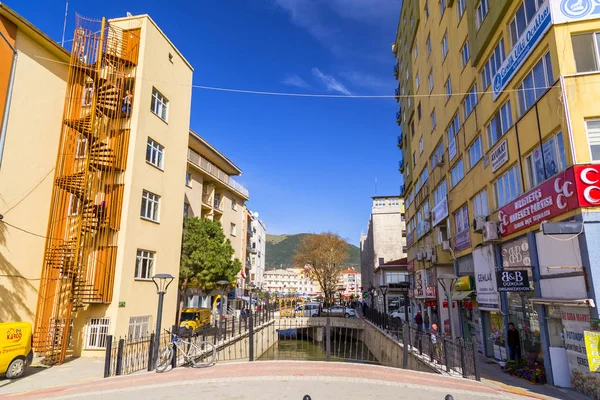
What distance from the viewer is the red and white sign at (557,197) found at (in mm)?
10008

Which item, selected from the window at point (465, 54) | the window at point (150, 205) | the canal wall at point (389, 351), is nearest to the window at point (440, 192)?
the window at point (465, 54)

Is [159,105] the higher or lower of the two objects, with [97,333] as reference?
higher

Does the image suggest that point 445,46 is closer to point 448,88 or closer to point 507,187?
point 448,88

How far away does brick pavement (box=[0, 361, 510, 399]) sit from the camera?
402 inches

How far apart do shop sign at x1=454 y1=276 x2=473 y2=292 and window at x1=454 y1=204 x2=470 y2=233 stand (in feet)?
8.07

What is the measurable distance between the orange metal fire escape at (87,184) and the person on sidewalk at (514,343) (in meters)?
16.5

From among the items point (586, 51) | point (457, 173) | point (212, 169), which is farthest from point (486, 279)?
point (212, 169)

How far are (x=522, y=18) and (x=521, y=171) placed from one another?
528cm

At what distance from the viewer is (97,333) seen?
18.0 m

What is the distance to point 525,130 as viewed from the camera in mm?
13250

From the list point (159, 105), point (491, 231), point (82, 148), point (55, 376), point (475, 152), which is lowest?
point (55, 376)

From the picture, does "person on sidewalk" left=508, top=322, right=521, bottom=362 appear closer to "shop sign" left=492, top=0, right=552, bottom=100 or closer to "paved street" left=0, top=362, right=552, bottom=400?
"paved street" left=0, top=362, right=552, bottom=400

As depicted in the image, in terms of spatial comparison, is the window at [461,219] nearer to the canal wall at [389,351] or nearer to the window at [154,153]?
the canal wall at [389,351]

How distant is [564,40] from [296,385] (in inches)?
468
